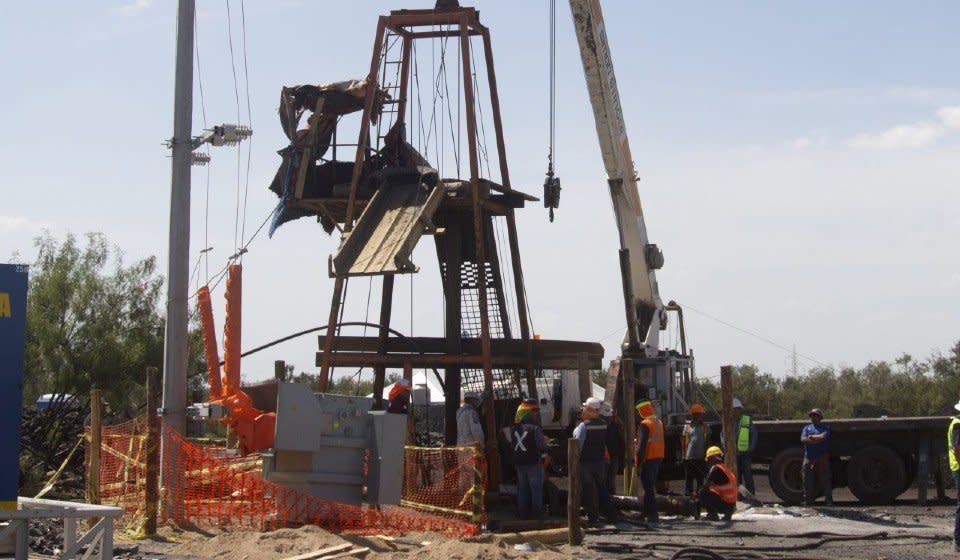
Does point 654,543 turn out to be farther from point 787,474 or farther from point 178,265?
point 787,474

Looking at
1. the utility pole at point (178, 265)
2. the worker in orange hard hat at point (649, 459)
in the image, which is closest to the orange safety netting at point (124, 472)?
the utility pole at point (178, 265)

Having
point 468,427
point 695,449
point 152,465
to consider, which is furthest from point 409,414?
point 152,465

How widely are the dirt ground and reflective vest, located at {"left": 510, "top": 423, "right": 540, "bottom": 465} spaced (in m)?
1.41

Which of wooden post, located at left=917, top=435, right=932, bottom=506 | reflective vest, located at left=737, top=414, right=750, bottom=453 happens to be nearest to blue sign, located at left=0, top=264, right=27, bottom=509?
reflective vest, located at left=737, top=414, right=750, bottom=453

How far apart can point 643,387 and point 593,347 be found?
4.31 ft

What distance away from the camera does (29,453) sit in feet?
77.0

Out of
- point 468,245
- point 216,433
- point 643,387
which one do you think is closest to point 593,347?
point 643,387

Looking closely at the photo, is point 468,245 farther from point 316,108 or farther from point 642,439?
point 642,439

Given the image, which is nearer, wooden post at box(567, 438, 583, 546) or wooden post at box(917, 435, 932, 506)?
wooden post at box(567, 438, 583, 546)

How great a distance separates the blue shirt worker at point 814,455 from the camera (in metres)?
22.2

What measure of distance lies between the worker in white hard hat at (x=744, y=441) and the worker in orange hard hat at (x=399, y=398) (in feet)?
18.6

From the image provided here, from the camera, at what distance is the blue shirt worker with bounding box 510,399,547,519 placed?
18406 millimetres

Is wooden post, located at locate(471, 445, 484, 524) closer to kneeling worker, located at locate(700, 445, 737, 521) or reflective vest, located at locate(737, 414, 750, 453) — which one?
kneeling worker, located at locate(700, 445, 737, 521)

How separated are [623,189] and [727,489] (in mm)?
7936
